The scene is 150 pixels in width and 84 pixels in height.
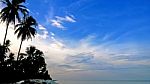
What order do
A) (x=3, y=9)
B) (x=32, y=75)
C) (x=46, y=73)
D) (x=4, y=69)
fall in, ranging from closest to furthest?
(x=3, y=9) → (x=4, y=69) → (x=32, y=75) → (x=46, y=73)

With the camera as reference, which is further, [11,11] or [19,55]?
[19,55]

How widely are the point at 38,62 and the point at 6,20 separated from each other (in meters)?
31.5

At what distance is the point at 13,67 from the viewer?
228ft

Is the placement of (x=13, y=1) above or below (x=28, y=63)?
above

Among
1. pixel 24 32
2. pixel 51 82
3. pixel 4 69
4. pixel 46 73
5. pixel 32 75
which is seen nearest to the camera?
pixel 51 82

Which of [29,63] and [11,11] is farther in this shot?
[29,63]

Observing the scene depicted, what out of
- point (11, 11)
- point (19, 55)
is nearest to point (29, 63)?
point (19, 55)

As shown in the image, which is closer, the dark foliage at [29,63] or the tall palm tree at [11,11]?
the tall palm tree at [11,11]

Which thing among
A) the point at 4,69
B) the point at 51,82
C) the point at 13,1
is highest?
the point at 13,1

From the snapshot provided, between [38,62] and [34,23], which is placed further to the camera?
[38,62]

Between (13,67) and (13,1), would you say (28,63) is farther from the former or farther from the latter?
A: (13,1)

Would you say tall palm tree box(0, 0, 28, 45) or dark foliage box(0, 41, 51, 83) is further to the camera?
dark foliage box(0, 41, 51, 83)

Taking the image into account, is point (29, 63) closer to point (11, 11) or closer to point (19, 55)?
point (19, 55)

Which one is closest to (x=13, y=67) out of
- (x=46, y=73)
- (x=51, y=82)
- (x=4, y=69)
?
(x=4, y=69)
